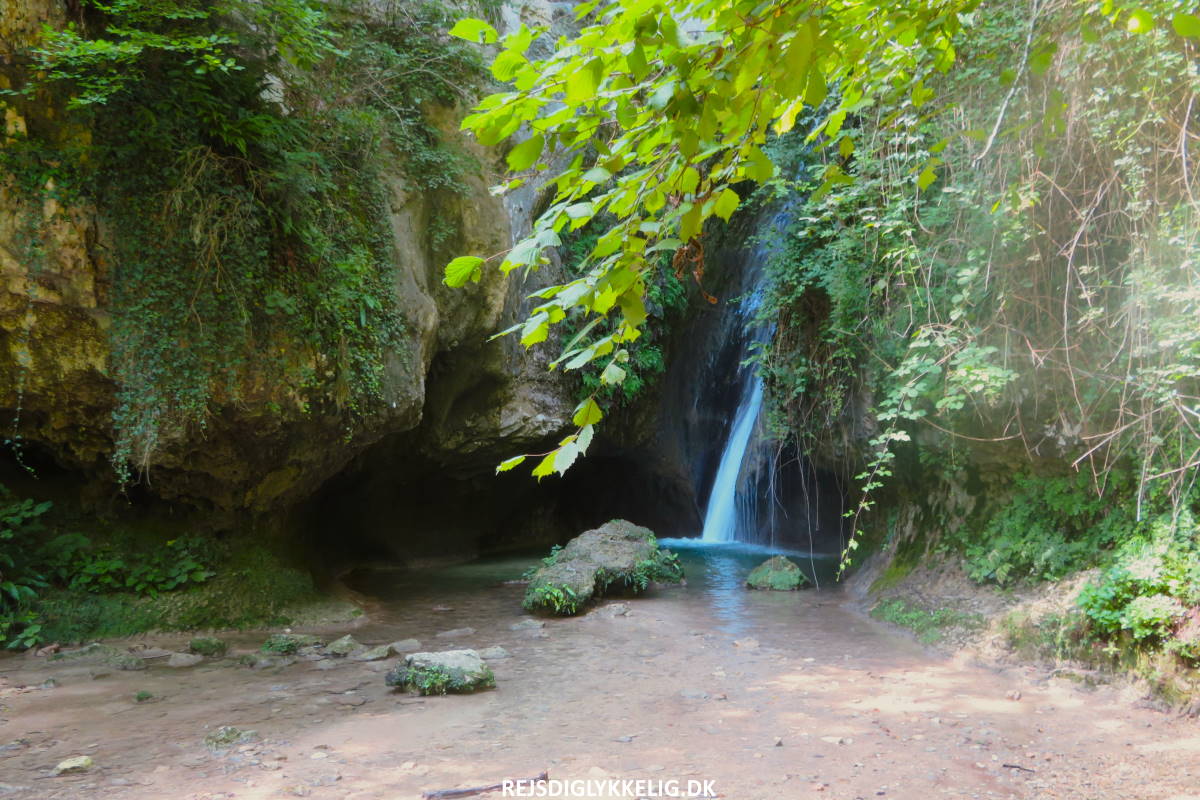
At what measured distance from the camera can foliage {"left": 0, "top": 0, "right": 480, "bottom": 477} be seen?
644 cm

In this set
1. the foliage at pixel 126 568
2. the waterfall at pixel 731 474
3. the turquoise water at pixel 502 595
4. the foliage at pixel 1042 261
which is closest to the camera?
the foliage at pixel 1042 261

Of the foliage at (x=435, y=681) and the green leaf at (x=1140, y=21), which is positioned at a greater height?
the green leaf at (x=1140, y=21)

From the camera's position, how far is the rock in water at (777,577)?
997 centimetres

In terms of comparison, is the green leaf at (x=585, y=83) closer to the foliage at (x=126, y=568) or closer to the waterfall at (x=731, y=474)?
the foliage at (x=126, y=568)

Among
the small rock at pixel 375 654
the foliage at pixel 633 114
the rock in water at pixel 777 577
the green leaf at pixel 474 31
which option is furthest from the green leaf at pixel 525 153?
the rock in water at pixel 777 577

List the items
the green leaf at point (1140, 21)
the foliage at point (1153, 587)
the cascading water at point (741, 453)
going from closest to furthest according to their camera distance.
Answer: the green leaf at point (1140, 21) → the foliage at point (1153, 587) → the cascading water at point (741, 453)

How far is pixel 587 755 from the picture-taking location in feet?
14.5

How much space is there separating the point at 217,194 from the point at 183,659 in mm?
4141

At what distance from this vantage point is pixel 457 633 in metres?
7.68

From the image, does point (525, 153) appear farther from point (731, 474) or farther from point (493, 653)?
point (731, 474)

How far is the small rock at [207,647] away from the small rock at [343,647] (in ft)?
2.99

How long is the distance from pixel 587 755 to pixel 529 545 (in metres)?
11.5

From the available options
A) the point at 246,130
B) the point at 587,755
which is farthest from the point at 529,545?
the point at 587,755

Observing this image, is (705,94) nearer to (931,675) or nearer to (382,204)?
(931,675)
